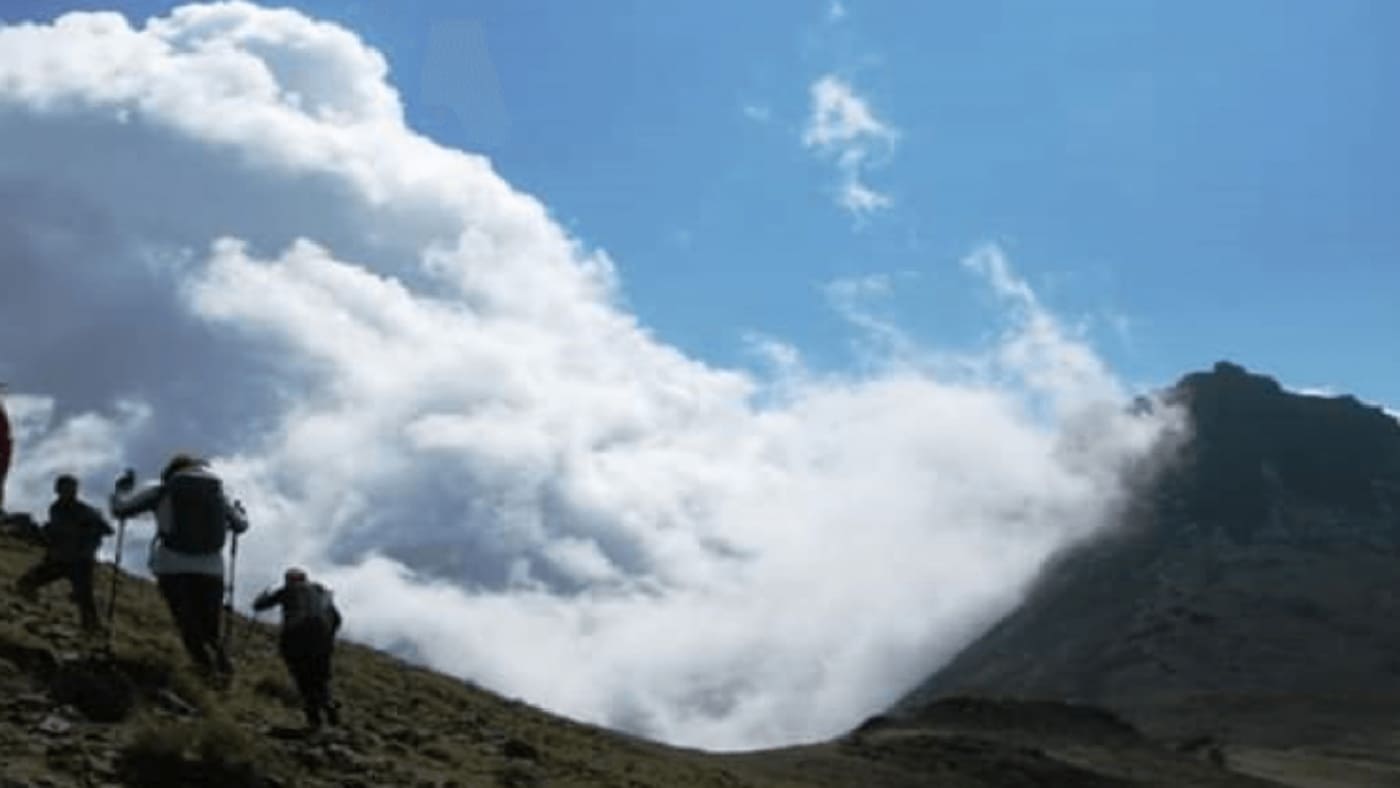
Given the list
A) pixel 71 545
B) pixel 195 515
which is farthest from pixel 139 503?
pixel 71 545

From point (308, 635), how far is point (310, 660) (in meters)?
0.31

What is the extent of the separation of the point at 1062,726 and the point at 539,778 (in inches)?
4972

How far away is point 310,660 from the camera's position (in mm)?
18891

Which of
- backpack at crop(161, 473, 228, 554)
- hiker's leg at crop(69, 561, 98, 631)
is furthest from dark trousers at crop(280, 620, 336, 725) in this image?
hiker's leg at crop(69, 561, 98, 631)

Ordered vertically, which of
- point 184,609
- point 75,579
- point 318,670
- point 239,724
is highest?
point 75,579

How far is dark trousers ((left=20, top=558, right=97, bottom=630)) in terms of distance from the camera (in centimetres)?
2033

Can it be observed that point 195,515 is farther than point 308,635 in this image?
No

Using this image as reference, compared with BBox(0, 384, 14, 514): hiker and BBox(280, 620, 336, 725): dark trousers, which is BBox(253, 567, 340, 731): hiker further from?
BBox(0, 384, 14, 514): hiker

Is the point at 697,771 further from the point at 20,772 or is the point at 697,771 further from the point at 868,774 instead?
the point at 868,774

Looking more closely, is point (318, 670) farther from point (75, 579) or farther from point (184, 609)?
point (75, 579)

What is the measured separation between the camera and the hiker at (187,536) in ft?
58.8

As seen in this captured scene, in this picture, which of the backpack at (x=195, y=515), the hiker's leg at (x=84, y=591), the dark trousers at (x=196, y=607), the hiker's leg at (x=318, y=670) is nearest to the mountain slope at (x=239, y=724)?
the hiker's leg at (x=84, y=591)

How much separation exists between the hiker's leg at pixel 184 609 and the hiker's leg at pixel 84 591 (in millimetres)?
2164

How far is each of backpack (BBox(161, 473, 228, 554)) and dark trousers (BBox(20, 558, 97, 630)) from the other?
121 inches
